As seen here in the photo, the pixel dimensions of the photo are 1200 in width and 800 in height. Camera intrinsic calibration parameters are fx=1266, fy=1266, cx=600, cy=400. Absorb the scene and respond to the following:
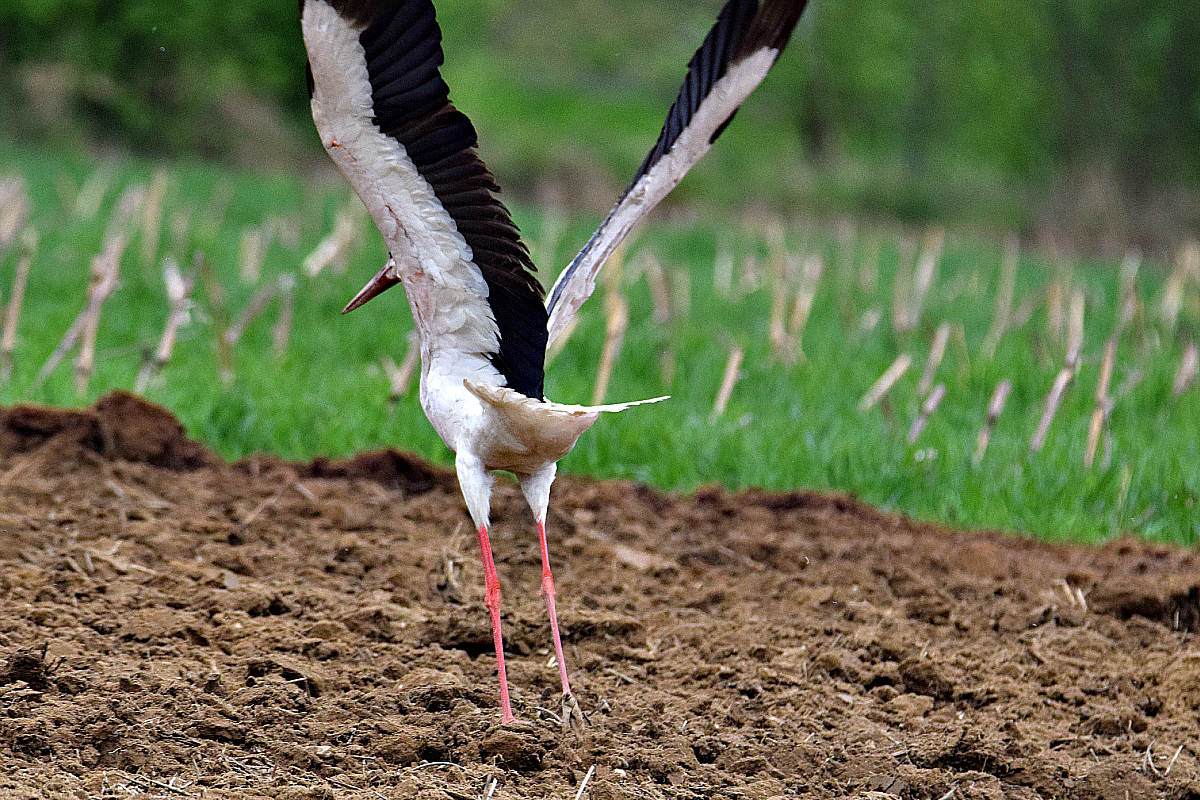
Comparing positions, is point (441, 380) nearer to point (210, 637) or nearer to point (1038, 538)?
point (210, 637)

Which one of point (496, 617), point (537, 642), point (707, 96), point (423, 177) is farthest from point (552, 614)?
point (707, 96)

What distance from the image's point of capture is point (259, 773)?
9.62 feet

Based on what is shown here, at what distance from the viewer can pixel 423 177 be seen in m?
3.25

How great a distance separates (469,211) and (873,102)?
1346 inches

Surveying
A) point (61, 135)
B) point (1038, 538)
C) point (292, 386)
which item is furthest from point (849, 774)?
point (61, 135)

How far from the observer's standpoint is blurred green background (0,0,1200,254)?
24609 millimetres

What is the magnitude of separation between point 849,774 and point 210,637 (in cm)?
185

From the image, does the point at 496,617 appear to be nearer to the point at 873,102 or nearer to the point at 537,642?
the point at 537,642

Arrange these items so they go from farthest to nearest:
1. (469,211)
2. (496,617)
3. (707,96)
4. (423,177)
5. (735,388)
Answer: (735,388) → (707,96) → (496,617) → (469,211) → (423,177)

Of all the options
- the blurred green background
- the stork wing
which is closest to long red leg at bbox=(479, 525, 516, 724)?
the stork wing

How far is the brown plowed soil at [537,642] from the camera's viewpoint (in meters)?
3.10

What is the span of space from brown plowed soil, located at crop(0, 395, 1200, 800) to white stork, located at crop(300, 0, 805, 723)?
373mm

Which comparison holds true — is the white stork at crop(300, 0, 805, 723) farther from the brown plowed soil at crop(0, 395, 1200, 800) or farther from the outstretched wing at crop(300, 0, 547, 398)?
the brown plowed soil at crop(0, 395, 1200, 800)

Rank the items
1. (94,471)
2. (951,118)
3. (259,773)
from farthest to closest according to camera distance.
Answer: (951,118), (94,471), (259,773)
